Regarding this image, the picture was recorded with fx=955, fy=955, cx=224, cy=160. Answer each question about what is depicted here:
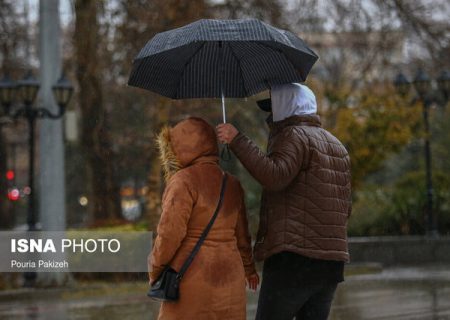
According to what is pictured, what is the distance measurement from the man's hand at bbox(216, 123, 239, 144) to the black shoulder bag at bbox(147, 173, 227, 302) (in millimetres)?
290

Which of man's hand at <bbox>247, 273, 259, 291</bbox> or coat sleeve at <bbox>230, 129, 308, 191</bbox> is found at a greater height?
coat sleeve at <bbox>230, 129, 308, 191</bbox>

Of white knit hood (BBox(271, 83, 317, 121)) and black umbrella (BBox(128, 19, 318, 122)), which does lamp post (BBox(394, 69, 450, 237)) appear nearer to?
black umbrella (BBox(128, 19, 318, 122))

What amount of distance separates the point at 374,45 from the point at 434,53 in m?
3.68

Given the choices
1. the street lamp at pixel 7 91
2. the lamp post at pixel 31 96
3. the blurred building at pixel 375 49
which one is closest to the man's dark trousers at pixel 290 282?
the lamp post at pixel 31 96

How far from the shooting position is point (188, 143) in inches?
181

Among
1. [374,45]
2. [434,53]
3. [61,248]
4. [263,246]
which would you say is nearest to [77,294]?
[61,248]

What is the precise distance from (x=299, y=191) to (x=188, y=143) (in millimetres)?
580

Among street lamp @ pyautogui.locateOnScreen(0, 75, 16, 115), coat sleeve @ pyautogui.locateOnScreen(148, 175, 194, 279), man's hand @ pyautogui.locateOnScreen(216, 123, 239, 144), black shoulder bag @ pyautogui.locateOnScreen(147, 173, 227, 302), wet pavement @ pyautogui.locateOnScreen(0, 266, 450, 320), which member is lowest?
wet pavement @ pyautogui.locateOnScreen(0, 266, 450, 320)

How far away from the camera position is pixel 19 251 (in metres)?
14.9

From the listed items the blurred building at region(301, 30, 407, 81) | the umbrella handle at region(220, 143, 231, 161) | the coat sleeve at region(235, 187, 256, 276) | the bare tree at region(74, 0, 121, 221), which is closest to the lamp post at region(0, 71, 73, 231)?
the bare tree at region(74, 0, 121, 221)

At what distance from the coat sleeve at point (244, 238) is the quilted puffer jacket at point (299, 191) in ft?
0.28

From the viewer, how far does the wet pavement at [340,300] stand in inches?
384

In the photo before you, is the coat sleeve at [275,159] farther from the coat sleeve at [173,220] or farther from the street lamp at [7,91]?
the street lamp at [7,91]

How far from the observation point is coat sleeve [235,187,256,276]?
470 centimetres
